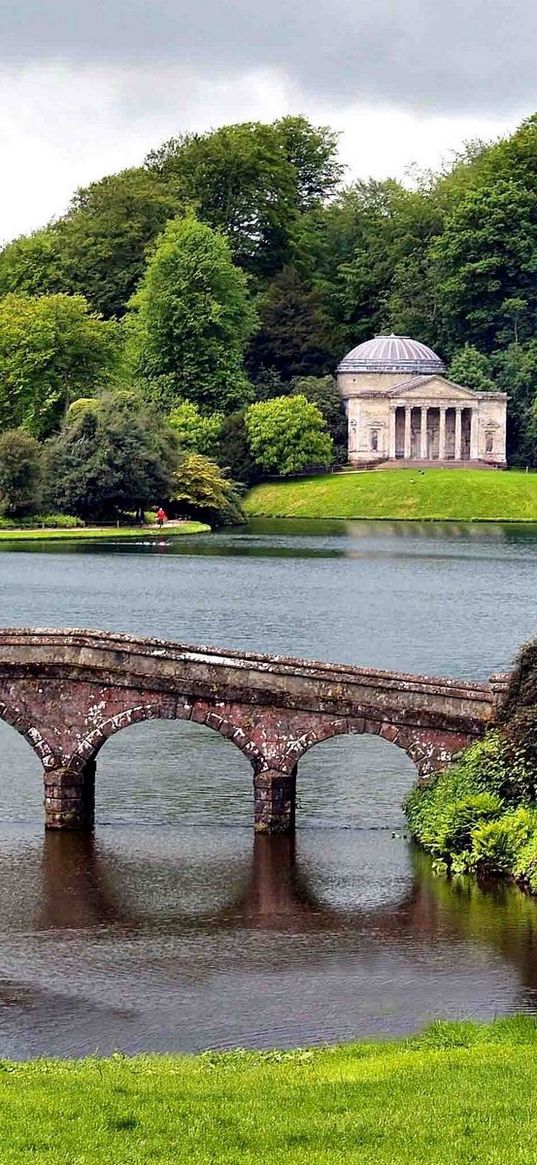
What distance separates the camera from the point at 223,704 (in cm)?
3628

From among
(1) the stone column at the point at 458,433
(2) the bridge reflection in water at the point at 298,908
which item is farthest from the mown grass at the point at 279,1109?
(1) the stone column at the point at 458,433

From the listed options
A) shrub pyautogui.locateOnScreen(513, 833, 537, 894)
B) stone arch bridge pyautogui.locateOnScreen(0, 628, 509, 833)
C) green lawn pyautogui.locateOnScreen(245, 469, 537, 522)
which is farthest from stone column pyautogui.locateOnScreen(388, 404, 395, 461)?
shrub pyautogui.locateOnScreen(513, 833, 537, 894)

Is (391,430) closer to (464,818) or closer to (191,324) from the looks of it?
(191,324)

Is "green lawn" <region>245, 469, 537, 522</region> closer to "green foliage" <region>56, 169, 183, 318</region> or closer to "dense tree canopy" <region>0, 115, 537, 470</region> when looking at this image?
"dense tree canopy" <region>0, 115, 537, 470</region>

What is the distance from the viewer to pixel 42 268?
164625 millimetres

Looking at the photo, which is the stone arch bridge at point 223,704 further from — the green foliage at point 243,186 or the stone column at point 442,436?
the green foliage at point 243,186

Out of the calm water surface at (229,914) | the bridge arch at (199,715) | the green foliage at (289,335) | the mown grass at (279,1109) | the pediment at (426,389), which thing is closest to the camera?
the mown grass at (279,1109)

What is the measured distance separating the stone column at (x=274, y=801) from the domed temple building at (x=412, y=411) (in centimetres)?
13389

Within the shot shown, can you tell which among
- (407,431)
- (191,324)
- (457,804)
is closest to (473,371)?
(407,431)

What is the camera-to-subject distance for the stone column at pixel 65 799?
121 feet

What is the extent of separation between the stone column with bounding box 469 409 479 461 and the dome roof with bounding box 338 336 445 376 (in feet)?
27.0

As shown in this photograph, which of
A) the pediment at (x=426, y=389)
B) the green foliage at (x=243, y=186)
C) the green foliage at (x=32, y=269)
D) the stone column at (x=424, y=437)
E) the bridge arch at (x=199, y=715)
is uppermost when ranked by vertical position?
the green foliage at (x=243, y=186)

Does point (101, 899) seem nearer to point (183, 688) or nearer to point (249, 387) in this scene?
point (183, 688)

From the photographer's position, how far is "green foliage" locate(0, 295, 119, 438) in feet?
454
